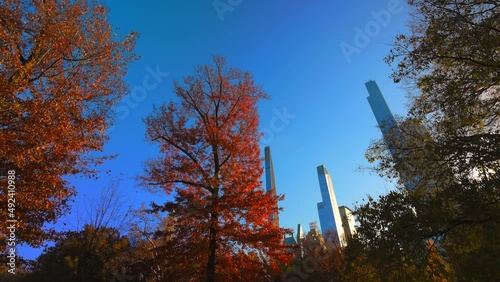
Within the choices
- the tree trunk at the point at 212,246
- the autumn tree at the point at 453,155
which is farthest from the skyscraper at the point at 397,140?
the tree trunk at the point at 212,246

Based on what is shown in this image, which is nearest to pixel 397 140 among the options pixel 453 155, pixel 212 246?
pixel 453 155

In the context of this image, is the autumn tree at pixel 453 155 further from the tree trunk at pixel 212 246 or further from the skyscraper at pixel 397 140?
the tree trunk at pixel 212 246

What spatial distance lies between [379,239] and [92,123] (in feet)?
32.6

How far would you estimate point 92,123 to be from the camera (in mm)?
9898

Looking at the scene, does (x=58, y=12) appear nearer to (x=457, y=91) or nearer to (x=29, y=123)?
(x=29, y=123)

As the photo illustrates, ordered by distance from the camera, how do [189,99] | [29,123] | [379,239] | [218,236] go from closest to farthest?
[379,239] < [29,123] < [218,236] < [189,99]

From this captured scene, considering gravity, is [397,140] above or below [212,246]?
above

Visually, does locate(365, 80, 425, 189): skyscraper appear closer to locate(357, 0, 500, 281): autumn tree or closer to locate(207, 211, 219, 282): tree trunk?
locate(357, 0, 500, 281): autumn tree

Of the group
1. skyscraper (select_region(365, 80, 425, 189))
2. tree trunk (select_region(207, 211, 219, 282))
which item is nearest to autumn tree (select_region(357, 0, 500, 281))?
skyscraper (select_region(365, 80, 425, 189))

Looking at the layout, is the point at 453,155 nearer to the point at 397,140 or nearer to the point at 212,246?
the point at 397,140

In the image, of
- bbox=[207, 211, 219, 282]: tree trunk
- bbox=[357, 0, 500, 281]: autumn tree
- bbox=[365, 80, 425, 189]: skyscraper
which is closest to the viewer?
bbox=[357, 0, 500, 281]: autumn tree

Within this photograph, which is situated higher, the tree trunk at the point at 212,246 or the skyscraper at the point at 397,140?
the skyscraper at the point at 397,140

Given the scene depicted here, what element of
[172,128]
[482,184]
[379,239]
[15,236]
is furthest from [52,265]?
[482,184]

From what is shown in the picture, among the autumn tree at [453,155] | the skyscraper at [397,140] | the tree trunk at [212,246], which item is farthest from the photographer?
the tree trunk at [212,246]
